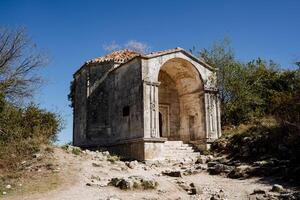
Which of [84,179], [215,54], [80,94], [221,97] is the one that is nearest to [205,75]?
[221,97]

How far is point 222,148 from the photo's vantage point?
59.7ft

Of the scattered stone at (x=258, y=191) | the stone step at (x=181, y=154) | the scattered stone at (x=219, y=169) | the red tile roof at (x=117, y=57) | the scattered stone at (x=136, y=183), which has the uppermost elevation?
the red tile roof at (x=117, y=57)

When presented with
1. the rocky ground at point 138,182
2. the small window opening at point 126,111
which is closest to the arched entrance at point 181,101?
the small window opening at point 126,111

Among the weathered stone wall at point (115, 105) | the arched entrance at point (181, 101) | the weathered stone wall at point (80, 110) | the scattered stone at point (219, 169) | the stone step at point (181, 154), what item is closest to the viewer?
the scattered stone at point (219, 169)

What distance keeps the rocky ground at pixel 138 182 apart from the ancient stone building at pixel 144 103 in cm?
279

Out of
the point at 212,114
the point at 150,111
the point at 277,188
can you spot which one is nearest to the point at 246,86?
the point at 212,114

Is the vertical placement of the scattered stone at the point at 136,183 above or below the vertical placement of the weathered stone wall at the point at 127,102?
below

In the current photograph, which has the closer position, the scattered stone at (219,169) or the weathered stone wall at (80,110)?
the scattered stone at (219,169)

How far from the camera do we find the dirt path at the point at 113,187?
9.71 metres

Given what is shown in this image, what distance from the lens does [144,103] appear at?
17.5m

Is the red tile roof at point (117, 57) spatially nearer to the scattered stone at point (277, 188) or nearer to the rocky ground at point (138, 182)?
the rocky ground at point (138, 182)

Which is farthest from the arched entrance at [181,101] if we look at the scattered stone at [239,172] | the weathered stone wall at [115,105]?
the scattered stone at [239,172]

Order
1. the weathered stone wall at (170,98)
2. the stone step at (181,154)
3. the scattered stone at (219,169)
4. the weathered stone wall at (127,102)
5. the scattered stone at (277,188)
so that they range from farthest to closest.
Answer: the weathered stone wall at (170,98) < the weathered stone wall at (127,102) < the stone step at (181,154) < the scattered stone at (219,169) < the scattered stone at (277,188)

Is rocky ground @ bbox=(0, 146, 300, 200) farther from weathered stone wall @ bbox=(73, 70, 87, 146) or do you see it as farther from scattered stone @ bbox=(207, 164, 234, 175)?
weathered stone wall @ bbox=(73, 70, 87, 146)
